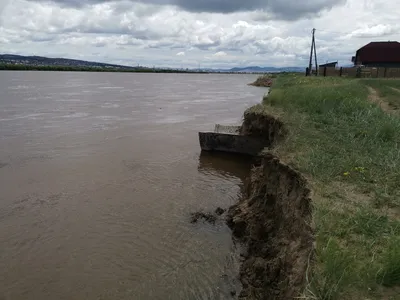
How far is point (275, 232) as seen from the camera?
7.81 meters

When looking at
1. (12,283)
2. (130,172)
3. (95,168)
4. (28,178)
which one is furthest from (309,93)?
(12,283)

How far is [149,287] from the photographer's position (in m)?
7.45

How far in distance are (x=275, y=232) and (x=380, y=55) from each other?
56.8 m

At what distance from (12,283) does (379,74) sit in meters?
39.0

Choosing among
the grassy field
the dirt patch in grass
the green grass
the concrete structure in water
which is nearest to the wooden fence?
the green grass

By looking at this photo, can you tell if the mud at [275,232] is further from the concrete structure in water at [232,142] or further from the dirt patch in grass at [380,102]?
the dirt patch in grass at [380,102]

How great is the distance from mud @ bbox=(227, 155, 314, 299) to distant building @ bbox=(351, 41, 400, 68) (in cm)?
5342

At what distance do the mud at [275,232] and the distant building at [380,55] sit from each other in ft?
175

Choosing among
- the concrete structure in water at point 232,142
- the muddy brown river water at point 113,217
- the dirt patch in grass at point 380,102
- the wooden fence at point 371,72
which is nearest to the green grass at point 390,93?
the dirt patch in grass at point 380,102

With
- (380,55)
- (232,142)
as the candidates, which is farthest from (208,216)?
(380,55)

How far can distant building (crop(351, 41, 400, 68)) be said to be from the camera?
2168 inches

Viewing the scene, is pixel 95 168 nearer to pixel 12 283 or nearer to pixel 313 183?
pixel 12 283

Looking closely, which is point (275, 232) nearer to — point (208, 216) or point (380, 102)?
point (208, 216)

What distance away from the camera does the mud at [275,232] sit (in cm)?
530
